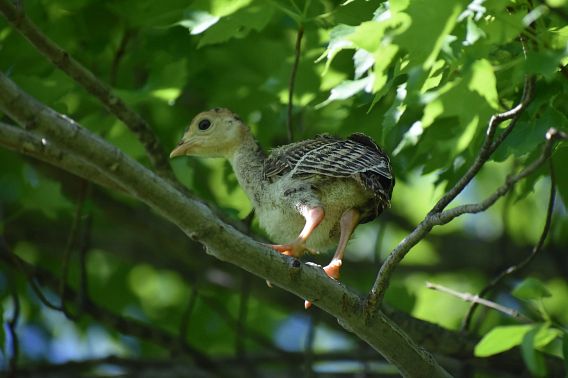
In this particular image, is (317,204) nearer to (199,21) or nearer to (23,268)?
(199,21)

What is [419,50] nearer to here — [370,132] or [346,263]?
[370,132]

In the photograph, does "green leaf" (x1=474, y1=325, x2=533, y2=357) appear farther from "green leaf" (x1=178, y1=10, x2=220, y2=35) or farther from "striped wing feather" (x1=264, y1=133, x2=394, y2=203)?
"green leaf" (x1=178, y1=10, x2=220, y2=35)

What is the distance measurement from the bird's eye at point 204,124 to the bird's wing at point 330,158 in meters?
0.64

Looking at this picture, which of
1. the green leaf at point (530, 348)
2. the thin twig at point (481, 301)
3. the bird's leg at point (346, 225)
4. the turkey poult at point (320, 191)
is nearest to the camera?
the green leaf at point (530, 348)

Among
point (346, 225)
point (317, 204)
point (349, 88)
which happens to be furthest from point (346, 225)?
point (349, 88)

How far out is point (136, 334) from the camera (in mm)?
7910

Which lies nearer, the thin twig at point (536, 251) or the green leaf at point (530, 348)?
the green leaf at point (530, 348)

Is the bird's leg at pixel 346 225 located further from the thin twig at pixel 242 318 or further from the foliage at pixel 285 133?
the thin twig at pixel 242 318

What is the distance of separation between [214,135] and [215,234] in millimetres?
2357

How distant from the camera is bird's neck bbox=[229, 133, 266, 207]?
5.96m

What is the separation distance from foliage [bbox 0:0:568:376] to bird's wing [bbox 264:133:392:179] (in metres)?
0.21

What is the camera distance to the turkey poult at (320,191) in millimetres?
5285

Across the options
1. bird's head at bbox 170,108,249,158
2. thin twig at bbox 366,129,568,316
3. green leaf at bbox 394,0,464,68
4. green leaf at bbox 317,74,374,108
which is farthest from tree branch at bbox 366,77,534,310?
bird's head at bbox 170,108,249,158

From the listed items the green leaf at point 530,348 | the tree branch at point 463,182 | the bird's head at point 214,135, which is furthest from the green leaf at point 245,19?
the green leaf at point 530,348
